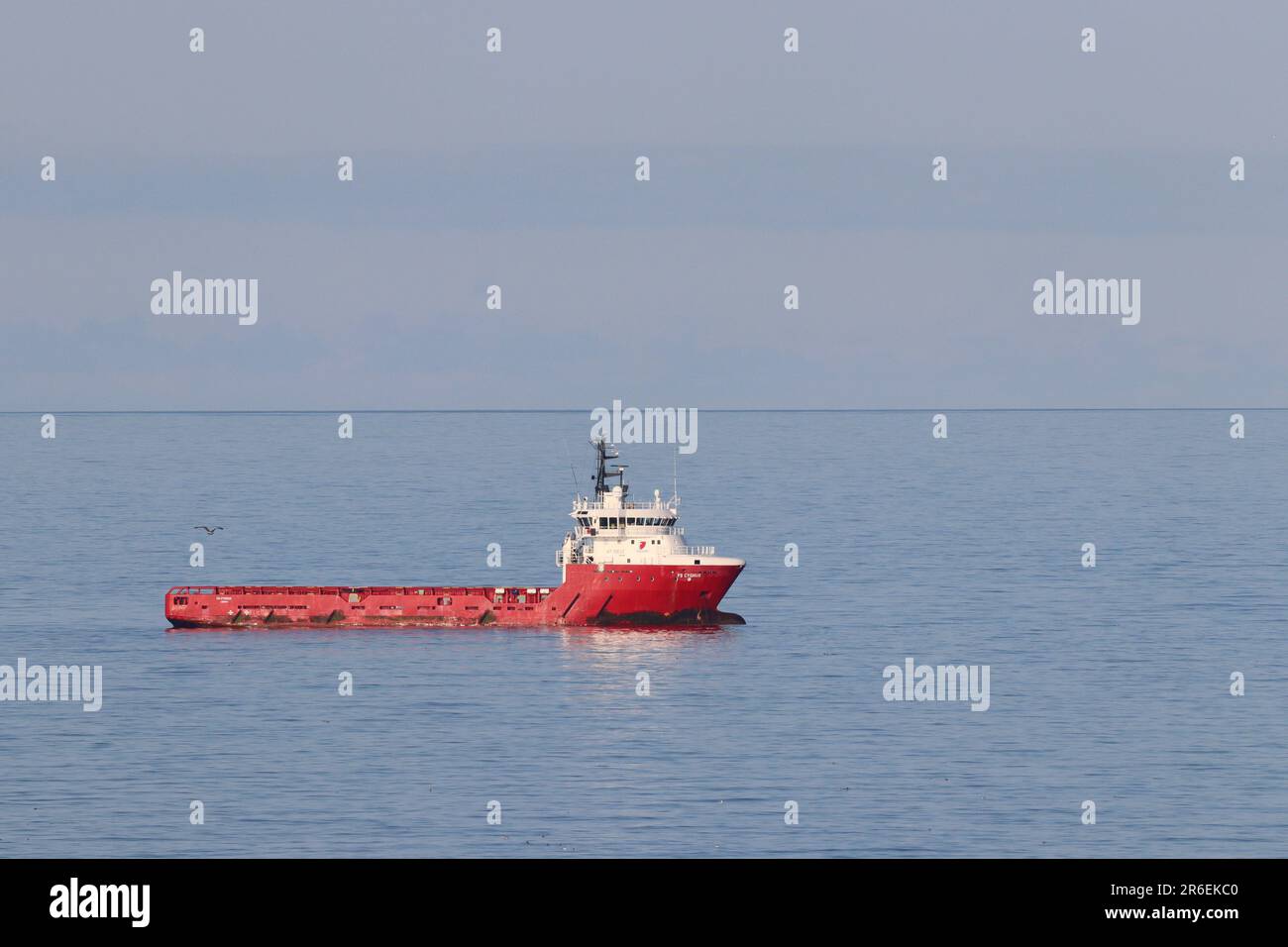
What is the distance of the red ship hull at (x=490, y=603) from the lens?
369 ft

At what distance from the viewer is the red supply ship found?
11188cm

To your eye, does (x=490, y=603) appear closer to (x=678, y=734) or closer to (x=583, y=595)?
(x=583, y=595)

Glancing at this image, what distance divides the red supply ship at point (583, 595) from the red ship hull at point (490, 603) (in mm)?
56

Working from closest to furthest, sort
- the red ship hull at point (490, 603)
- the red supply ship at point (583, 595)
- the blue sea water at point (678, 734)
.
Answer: the blue sea water at point (678, 734) < the red supply ship at point (583, 595) < the red ship hull at point (490, 603)

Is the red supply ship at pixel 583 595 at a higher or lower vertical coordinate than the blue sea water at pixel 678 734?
higher

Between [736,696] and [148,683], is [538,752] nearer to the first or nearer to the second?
[736,696]

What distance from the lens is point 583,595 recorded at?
373 feet

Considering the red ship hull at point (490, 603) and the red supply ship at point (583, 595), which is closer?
the red supply ship at point (583, 595)

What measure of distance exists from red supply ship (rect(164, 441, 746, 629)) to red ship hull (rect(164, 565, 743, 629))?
56 millimetres

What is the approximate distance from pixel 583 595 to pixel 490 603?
252 inches

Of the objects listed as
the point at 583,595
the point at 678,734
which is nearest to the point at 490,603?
the point at 583,595

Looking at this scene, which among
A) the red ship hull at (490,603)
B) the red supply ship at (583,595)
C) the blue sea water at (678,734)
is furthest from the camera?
the red ship hull at (490,603)

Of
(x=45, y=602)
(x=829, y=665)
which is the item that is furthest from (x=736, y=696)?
(x=45, y=602)
